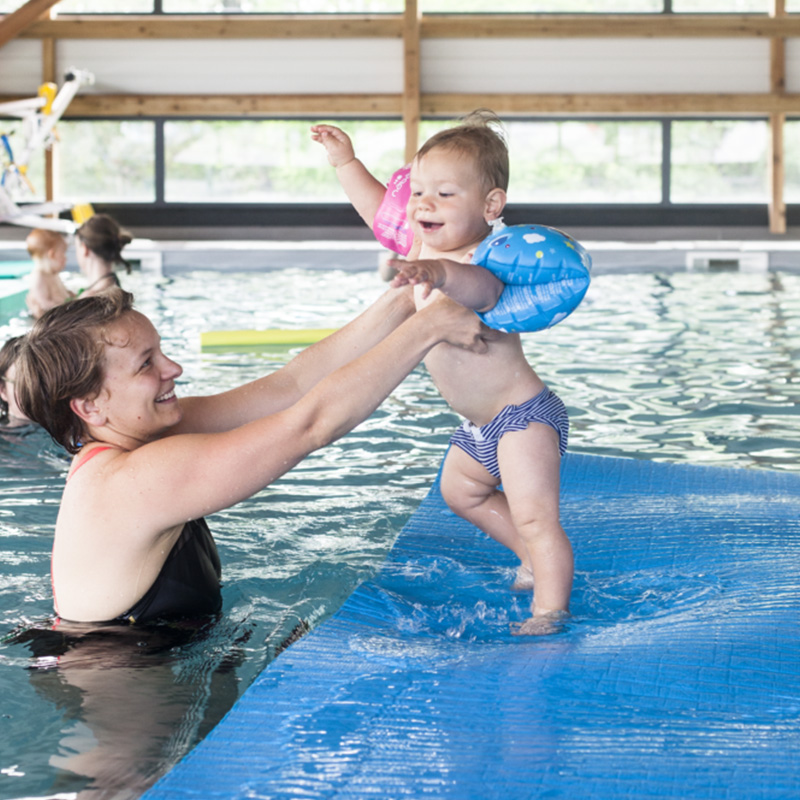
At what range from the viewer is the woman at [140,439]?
1.94m

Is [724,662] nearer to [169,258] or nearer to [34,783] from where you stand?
[34,783]

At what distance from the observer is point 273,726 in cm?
182

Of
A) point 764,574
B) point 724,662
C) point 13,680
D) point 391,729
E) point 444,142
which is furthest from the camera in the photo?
point 764,574

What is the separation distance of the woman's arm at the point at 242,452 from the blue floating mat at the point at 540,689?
1.24 ft

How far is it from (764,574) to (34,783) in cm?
168

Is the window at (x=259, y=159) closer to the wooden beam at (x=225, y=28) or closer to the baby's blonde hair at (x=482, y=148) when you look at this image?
the wooden beam at (x=225, y=28)

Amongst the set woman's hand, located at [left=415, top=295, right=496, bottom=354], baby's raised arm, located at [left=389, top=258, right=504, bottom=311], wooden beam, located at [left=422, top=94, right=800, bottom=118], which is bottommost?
woman's hand, located at [left=415, top=295, right=496, bottom=354]

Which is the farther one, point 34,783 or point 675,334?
point 675,334

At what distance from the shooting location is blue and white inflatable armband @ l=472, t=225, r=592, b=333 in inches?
84.6

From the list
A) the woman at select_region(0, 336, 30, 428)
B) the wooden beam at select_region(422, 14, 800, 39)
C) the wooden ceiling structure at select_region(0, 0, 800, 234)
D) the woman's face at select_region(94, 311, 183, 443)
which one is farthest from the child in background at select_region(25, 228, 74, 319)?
the wooden beam at select_region(422, 14, 800, 39)

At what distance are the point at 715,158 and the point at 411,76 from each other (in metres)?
4.09

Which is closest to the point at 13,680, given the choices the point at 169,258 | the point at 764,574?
the point at 764,574

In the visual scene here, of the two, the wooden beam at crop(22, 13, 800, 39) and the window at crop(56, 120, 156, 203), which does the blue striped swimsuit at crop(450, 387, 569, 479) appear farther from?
the window at crop(56, 120, 156, 203)

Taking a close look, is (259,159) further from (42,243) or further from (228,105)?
(42,243)
